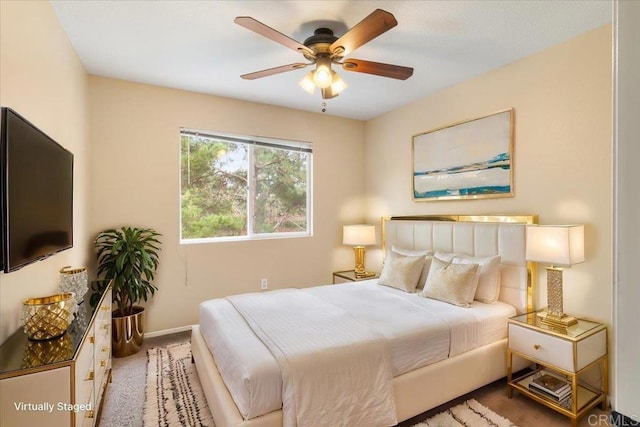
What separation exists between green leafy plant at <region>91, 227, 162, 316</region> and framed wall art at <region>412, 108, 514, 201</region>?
308 centimetres

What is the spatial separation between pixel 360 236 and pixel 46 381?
338cm

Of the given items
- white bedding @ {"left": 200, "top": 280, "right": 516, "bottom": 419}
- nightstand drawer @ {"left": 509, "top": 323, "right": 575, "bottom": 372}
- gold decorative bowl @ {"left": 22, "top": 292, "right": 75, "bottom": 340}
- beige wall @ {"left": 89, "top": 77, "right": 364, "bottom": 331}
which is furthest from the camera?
beige wall @ {"left": 89, "top": 77, "right": 364, "bottom": 331}

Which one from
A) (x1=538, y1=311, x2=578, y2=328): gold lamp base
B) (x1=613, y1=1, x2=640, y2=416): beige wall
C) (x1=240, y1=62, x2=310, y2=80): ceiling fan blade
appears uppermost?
(x1=240, y1=62, x2=310, y2=80): ceiling fan blade

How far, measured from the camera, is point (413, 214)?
154 inches

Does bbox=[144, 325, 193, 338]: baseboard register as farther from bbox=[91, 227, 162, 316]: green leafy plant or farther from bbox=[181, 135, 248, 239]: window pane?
bbox=[181, 135, 248, 239]: window pane

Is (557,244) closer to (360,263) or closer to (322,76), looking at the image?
(322,76)

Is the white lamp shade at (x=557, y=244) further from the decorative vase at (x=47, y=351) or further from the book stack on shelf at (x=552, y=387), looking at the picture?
the decorative vase at (x=47, y=351)

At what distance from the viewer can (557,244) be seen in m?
2.19

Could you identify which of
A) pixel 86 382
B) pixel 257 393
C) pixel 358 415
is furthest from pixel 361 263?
pixel 86 382

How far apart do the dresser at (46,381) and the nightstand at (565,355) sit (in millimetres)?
2675

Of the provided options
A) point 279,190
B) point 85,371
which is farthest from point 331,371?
point 279,190

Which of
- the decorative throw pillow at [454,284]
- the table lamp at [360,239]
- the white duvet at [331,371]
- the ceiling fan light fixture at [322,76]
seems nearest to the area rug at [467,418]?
the white duvet at [331,371]

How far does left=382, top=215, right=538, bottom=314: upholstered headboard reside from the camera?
2.63 m

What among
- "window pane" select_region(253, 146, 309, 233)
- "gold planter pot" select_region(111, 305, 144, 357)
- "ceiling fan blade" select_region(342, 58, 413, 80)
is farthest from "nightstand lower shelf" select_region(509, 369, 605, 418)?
"gold planter pot" select_region(111, 305, 144, 357)
